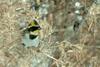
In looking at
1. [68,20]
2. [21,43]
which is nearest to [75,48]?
[68,20]

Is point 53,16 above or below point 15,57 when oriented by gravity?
above

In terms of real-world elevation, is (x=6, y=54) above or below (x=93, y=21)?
below

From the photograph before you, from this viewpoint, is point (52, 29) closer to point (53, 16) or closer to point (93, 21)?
point (53, 16)

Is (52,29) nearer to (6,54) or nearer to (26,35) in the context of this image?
(26,35)

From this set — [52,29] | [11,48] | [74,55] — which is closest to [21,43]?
[11,48]

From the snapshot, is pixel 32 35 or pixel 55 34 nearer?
pixel 32 35

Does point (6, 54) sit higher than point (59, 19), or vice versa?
point (59, 19)

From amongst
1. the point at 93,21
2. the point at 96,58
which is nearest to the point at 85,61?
the point at 96,58

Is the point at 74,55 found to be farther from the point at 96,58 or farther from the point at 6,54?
the point at 6,54
